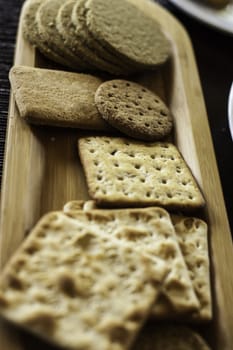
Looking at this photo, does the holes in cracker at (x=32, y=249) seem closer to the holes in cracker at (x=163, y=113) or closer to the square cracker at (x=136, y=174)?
the square cracker at (x=136, y=174)

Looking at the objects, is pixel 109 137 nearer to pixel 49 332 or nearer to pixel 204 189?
pixel 204 189

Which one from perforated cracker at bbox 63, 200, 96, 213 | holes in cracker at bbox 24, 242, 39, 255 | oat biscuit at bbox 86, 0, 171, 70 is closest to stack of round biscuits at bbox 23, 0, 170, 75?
oat biscuit at bbox 86, 0, 171, 70

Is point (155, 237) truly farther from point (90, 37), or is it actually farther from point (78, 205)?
point (90, 37)

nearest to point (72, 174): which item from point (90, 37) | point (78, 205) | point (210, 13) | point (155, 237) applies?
point (78, 205)

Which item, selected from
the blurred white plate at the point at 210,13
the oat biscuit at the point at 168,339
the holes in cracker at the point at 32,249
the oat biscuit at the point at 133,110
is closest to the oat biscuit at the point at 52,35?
the oat biscuit at the point at 133,110

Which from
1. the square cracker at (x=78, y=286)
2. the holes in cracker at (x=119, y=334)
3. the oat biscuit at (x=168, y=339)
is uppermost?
the square cracker at (x=78, y=286)
